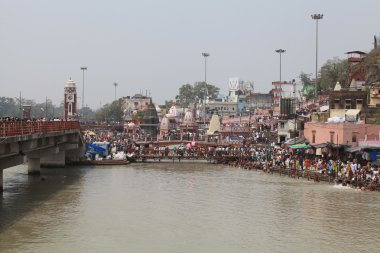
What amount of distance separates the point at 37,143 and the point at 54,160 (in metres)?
15.5

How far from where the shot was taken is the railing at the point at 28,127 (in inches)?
1066

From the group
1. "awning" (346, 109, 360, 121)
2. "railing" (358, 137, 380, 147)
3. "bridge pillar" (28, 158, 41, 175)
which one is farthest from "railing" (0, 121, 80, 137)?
"awning" (346, 109, 360, 121)

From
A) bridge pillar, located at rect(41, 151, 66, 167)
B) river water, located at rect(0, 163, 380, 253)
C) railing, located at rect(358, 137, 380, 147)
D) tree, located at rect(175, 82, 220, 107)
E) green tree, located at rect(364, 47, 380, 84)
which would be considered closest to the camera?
river water, located at rect(0, 163, 380, 253)

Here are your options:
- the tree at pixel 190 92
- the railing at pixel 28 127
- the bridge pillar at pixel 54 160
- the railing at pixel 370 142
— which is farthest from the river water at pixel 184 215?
the tree at pixel 190 92

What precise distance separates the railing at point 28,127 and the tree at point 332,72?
52.5 metres

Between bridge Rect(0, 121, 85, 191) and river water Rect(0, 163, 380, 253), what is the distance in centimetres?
210

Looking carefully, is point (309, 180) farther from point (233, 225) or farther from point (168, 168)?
point (233, 225)

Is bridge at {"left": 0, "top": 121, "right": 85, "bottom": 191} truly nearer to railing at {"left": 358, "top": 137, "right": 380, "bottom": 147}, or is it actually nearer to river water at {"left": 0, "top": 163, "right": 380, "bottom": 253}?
river water at {"left": 0, "top": 163, "right": 380, "bottom": 253}

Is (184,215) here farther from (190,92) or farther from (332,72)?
(190,92)

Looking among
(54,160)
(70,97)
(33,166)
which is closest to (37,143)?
(33,166)

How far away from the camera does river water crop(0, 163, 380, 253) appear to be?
21703 millimetres

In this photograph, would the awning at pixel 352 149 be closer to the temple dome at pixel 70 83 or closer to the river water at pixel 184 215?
the river water at pixel 184 215

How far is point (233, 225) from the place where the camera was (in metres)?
25.2

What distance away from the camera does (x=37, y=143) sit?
3784 centimetres
